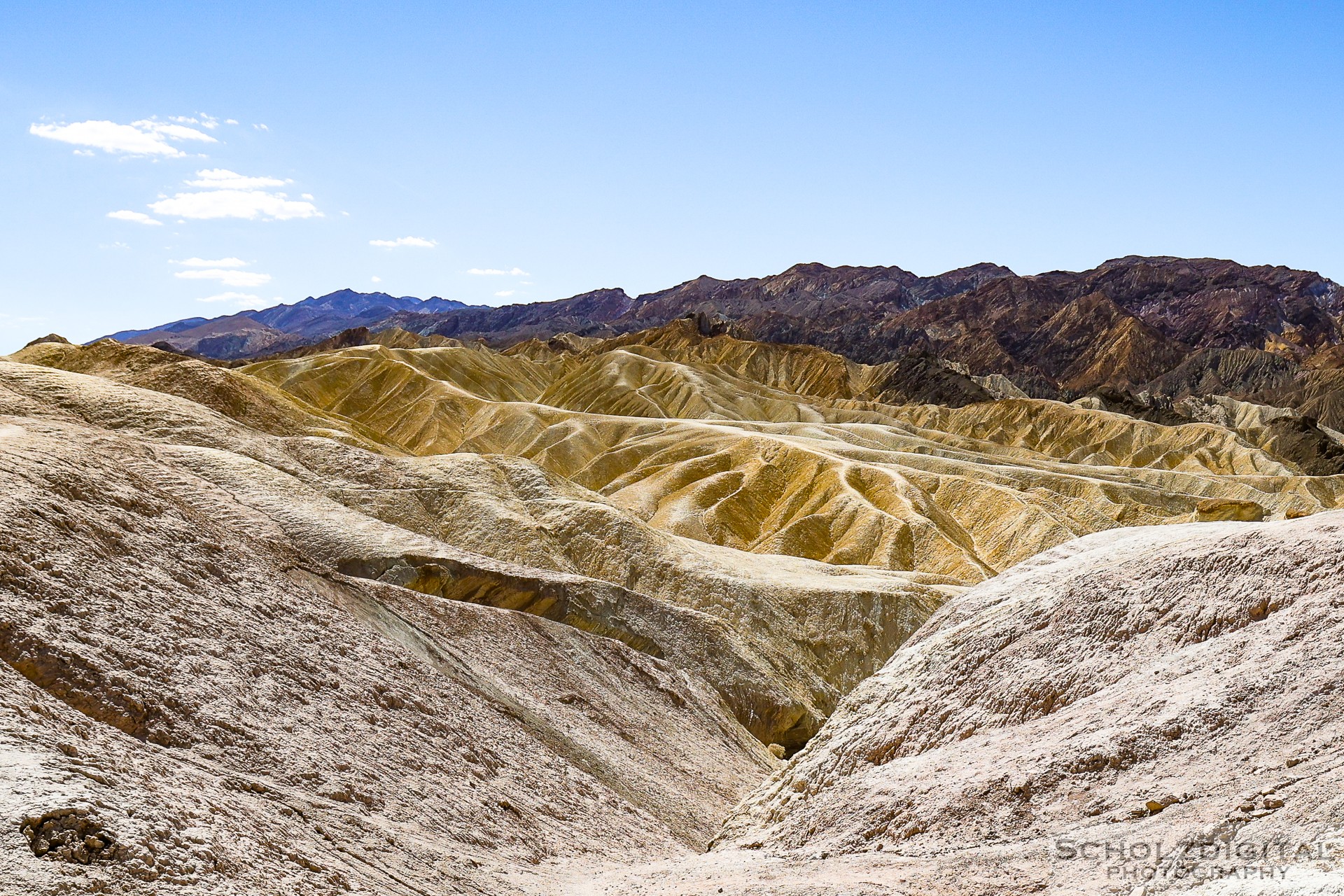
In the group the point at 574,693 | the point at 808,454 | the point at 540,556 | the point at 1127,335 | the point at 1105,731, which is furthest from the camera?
the point at 1127,335

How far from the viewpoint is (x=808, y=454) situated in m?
60.8

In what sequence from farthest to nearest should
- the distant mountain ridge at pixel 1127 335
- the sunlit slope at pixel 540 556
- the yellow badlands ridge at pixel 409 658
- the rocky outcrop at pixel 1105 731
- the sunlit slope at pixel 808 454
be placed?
the distant mountain ridge at pixel 1127 335
the sunlit slope at pixel 808 454
the sunlit slope at pixel 540 556
the yellow badlands ridge at pixel 409 658
the rocky outcrop at pixel 1105 731

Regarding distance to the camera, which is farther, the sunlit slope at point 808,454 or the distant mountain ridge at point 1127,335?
the distant mountain ridge at point 1127,335

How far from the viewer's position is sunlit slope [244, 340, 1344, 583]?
167ft

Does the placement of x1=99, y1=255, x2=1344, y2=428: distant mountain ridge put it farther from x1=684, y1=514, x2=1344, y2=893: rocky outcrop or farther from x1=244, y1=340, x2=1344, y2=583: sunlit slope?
x1=684, y1=514, x2=1344, y2=893: rocky outcrop

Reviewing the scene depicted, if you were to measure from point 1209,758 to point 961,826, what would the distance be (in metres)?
2.13

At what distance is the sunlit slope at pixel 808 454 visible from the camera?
50750mm

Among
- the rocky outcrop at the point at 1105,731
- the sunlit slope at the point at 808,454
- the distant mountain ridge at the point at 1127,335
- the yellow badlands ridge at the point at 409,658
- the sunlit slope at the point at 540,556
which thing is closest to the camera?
the rocky outcrop at the point at 1105,731

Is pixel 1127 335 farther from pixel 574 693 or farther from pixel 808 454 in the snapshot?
pixel 574 693

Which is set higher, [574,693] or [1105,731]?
[1105,731]

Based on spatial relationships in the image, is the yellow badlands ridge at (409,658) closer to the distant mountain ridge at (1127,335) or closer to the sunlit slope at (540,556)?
the sunlit slope at (540,556)

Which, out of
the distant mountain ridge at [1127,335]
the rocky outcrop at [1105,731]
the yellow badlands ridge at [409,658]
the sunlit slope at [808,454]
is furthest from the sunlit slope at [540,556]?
the distant mountain ridge at [1127,335]

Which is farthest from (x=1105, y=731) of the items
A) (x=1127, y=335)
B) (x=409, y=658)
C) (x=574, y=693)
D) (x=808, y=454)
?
(x=1127, y=335)

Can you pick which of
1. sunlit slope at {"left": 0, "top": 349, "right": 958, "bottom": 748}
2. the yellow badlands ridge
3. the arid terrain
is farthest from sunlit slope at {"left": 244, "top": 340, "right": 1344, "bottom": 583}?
the arid terrain
